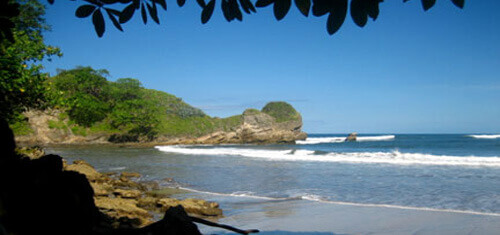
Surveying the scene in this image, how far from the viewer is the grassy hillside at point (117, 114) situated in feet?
178

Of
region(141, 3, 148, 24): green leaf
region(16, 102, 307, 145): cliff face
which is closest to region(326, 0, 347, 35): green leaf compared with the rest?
region(141, 3, 148, 24): green leaf

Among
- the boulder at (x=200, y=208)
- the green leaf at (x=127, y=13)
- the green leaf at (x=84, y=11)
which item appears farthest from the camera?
the boulder at (x=200, y=208)

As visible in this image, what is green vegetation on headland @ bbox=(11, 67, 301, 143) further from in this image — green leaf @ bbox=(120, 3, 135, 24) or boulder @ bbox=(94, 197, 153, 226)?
green leaf @ bbox=(120, 3, 135, 24)

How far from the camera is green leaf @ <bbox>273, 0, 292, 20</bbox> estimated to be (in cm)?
176

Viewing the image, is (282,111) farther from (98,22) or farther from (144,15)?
(98,22)

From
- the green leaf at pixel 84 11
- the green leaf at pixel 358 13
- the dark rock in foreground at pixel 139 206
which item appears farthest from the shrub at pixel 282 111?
the green leaf at pixel 358 13

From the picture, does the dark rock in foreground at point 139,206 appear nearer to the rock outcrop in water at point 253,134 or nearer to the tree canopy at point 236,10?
the tree canopy at point 236,10

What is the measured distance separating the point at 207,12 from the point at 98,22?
26.6 inches

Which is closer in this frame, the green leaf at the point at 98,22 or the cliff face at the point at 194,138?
the green leaf at the point at 98,22

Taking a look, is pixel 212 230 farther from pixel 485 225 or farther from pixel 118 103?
pixel 118 103

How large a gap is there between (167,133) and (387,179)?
54.3m

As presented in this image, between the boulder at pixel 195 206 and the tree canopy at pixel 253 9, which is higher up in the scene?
the tree canopy at pixel 253 9

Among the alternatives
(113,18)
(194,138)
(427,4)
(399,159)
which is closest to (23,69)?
(113,18)

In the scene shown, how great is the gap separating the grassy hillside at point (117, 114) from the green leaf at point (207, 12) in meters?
51.6
